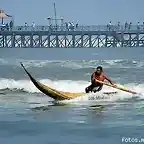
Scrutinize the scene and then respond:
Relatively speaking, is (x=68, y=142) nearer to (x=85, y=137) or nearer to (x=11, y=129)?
(x=85, y=137)

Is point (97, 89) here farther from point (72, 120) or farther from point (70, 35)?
point (70, 35)

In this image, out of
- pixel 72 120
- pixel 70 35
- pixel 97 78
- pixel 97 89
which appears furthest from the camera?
pixel 70 35

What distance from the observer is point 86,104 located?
1797 centimetres

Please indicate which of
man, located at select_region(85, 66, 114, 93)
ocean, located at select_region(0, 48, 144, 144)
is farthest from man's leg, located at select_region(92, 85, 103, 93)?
ocean, located at select_region(0, 48, 144, 144)

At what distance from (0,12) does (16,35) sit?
665 cm

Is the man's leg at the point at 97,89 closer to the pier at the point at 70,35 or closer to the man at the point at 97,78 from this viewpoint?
the man at the point at 97,78

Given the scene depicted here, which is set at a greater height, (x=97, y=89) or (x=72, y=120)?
(x=97, y=89)

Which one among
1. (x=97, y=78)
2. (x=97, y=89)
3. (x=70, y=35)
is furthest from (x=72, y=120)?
(x=70, y=35)

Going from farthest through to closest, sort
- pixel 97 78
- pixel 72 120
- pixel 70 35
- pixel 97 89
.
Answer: pixel 70 35 → pixel 97 89 → pixel 97 78 → pixel 72 120

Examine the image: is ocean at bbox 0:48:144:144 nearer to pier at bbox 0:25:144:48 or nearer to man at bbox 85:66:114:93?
man at bbox 85:66:114:93

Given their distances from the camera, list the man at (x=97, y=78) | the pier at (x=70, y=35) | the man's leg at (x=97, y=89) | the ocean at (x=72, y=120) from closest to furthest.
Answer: the ocean at (x=72, y=120) → the man at (x=97, y=78) → the man's leg at (x=97, y=89) → the pier at (x=70, y=35)

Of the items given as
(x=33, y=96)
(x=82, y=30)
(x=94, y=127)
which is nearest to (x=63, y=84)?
(x=33, y=96)

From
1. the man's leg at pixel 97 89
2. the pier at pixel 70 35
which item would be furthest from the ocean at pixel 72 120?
the pier at pixel 70 35

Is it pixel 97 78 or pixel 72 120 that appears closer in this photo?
pixel 72 120
